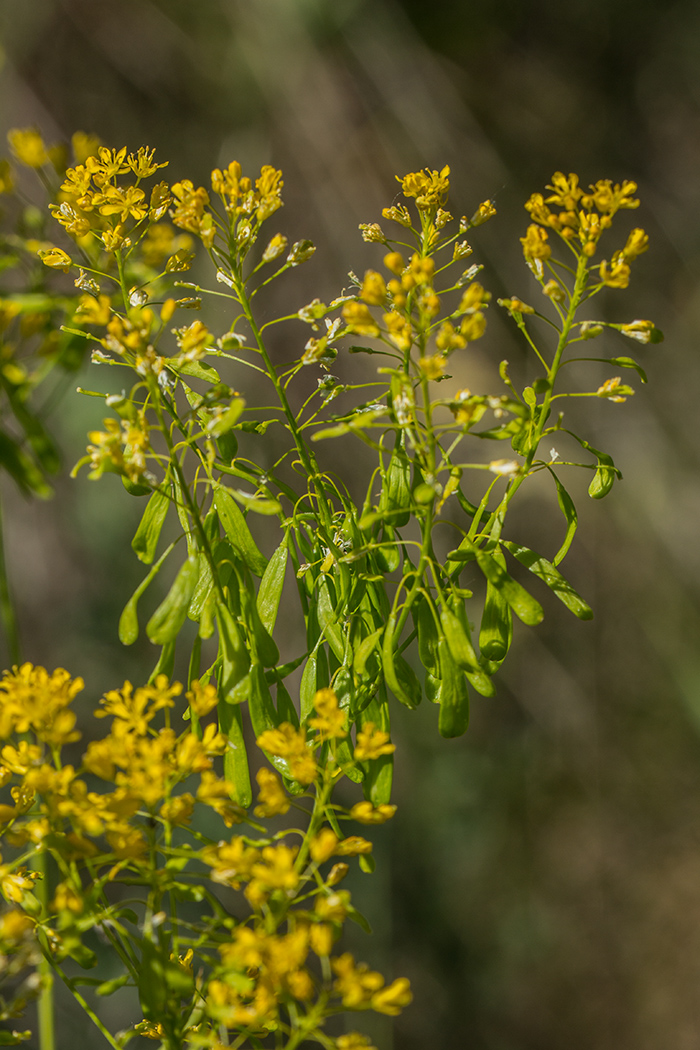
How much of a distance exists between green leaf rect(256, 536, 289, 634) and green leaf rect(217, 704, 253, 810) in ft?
0.22

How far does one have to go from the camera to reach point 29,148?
375 millimetres

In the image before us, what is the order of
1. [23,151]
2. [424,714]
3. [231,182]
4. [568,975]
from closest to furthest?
[23,151]
[231,182]
[424,714]
[568,975]

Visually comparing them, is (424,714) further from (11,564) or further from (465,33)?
(465,33)

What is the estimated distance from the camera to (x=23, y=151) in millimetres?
376

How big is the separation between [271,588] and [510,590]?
18 centimetres

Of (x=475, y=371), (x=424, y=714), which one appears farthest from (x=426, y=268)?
(x=475, y=371)

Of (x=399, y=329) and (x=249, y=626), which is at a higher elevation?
(x=399, y=329)

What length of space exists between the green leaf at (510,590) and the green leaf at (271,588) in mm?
154

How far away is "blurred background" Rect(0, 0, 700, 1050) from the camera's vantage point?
8.41ft

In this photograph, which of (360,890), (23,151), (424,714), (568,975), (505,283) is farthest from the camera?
(505,283)

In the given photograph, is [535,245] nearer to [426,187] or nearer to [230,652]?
[426,187]

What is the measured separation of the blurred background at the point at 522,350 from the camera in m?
2.56

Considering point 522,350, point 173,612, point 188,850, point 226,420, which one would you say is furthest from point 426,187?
point 522,350

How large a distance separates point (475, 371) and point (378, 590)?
Answer: 7.63ft
